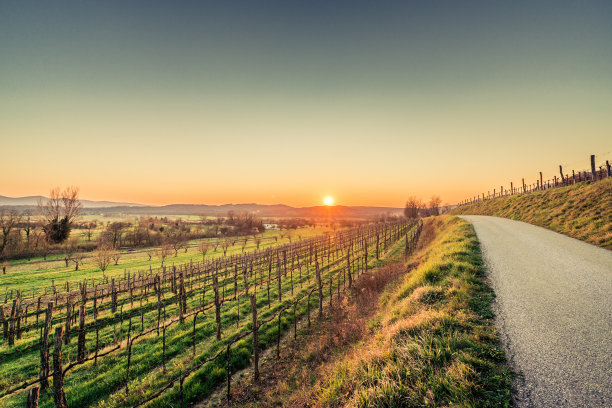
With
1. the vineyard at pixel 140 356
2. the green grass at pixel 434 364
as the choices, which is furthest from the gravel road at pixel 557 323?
the vineyard at pixel 140 356

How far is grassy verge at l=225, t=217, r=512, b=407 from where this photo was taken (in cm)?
463

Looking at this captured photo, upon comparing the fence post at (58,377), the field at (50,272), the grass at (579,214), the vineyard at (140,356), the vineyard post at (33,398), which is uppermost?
the grass at (579,214)

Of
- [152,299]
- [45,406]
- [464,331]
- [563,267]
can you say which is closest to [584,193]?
[563,267]

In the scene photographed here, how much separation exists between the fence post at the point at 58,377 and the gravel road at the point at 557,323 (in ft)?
37.7

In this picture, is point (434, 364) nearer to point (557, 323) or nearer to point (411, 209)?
point (557, 323)

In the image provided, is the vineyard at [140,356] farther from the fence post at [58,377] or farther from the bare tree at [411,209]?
the bare tree at [411,209]

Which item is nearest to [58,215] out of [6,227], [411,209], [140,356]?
[6,227]

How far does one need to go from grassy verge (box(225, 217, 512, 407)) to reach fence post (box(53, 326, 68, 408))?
510 cm

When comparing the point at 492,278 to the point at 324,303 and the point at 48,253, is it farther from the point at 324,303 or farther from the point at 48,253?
the point at 48,253

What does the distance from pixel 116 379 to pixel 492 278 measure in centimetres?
1643

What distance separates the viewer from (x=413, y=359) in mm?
5520

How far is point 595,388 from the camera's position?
420 centimetres

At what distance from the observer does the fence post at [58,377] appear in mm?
6938

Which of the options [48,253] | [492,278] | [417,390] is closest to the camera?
[417,390]
